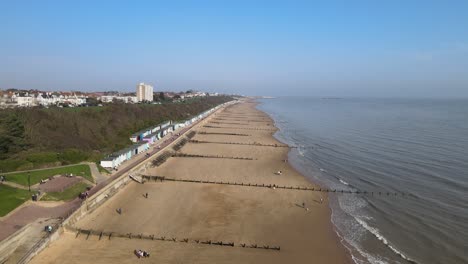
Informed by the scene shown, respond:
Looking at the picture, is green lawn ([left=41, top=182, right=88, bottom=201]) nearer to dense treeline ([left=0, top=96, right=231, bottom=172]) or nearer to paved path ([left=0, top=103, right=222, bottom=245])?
paved path ([left=0, top=103, right=222, bottom=245])

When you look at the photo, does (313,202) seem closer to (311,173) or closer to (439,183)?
(311,173)

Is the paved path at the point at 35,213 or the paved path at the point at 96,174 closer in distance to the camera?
the paved path at the point at 35,213

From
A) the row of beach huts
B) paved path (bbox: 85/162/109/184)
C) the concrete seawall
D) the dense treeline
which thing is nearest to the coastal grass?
paved path (bbox: 85/162/109/184)

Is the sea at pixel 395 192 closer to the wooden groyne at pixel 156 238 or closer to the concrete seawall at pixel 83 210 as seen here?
the wooden groyne at pixel 156 238

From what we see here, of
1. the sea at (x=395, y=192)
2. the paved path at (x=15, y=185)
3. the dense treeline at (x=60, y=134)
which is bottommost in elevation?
the sea at (x=395, y=192)

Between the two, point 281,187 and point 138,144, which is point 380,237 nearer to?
point 281,187

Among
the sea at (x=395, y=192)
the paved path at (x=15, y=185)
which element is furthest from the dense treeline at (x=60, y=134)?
the sea at (x=395, y=192)
